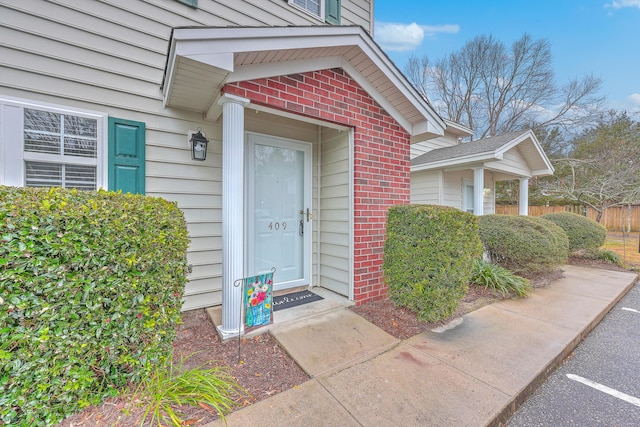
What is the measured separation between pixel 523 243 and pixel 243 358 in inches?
191

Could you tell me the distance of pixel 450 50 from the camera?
1773cm

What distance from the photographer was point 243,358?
2.39m

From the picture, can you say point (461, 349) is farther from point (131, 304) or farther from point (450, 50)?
point (450, 50)

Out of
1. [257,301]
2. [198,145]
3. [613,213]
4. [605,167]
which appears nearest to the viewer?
[257,301]

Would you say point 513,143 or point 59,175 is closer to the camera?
point 59,175

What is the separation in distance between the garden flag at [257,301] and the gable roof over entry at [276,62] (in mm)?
2020

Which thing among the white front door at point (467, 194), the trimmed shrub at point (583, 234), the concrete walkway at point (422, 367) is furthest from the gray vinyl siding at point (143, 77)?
the trimmed shrub at point (583, 234)

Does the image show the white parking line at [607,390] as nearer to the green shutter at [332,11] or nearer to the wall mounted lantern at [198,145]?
the wall mounted lantern at [198,145]

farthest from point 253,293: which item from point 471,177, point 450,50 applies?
point 450,50

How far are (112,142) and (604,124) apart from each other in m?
20.3

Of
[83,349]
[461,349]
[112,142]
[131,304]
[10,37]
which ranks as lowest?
[461,349]

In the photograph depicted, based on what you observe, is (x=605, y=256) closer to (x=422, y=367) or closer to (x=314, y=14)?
(x=422, y=367)

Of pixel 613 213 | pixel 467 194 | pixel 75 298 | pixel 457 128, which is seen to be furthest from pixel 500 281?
pixel 613 213

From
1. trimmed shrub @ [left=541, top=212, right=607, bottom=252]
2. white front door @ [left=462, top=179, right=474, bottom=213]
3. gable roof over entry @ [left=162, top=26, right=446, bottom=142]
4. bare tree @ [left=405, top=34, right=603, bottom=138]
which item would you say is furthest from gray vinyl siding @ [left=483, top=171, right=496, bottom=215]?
bare tree @ [left=405, top=34, right=603, bottom=138]
